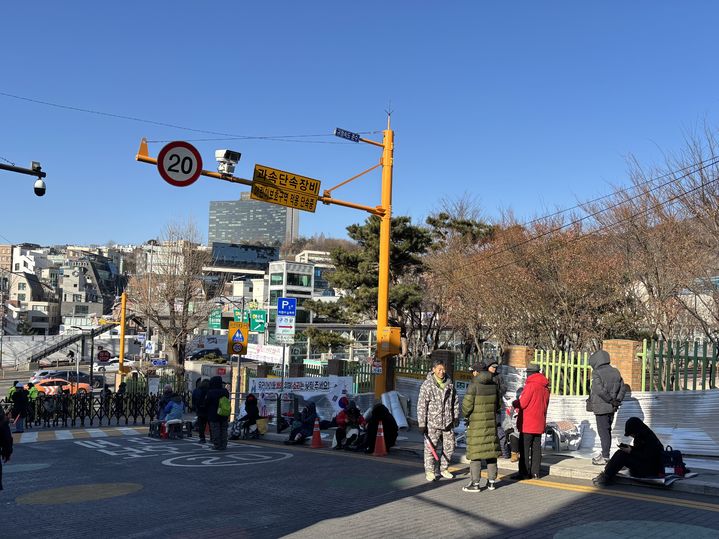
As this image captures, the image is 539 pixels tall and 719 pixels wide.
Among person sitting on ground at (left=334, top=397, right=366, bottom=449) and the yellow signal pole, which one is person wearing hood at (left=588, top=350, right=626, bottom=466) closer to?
person sitting on ground at (left=334, top=397, right=366, bottom=449)

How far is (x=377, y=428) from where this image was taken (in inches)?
518

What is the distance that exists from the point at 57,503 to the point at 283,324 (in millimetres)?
10980

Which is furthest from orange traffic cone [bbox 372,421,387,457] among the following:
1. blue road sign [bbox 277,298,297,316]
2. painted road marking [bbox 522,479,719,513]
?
blue road sign [bbox 277,298,297,316]

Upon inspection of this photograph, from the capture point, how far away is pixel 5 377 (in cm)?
6028

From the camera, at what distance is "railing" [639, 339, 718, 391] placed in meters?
12.1

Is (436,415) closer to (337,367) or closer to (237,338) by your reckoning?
(337,367)

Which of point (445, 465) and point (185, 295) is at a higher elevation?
point (185, 295)

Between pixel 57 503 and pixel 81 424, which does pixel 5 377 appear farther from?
pixel 57 503

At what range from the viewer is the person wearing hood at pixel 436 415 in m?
9.70

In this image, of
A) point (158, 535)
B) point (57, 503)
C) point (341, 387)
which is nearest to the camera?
point (158, 535)

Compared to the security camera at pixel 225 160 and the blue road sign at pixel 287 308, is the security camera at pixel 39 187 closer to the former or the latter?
the security camera at pixel 225 160

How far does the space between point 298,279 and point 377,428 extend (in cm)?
7689

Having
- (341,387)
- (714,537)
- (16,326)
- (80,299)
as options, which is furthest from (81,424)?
(80,299)

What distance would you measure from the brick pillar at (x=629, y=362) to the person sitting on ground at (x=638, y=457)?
3582 millimetres
